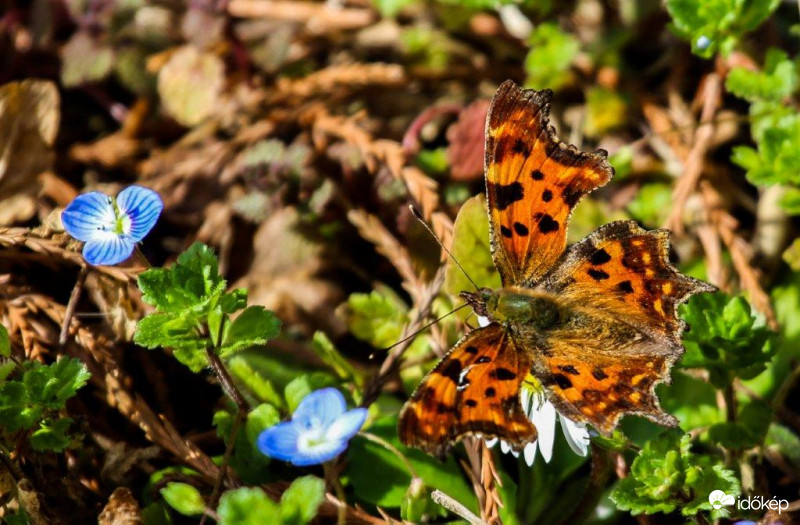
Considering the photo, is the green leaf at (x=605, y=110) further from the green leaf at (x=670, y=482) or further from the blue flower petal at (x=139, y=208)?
the blue flower petal at (x=139, y=208)

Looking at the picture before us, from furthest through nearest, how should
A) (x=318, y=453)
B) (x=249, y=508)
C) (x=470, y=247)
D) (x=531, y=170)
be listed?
1. (x=470, y=247)
2. (x=531, y=170)
3. (x=318, y=453)
4. (x=249, y=508)

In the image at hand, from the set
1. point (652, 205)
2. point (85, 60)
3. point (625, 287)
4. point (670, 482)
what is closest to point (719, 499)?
point (670, 482)

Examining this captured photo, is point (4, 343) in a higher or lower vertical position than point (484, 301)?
lower

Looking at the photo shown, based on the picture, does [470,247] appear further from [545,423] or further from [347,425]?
[347,425]

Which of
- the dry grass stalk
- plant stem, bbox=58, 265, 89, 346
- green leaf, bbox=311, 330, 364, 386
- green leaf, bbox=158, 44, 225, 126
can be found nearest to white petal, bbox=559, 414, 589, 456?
green leaf, bbox=311, 330, 364, 386

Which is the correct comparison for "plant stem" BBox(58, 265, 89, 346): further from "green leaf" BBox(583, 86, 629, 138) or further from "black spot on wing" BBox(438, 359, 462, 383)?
"green leaf" BBox(583, 86, 629, 138)

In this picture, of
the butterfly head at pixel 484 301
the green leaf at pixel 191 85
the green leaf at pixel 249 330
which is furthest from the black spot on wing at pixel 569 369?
the green leaf at pixel 191 85
